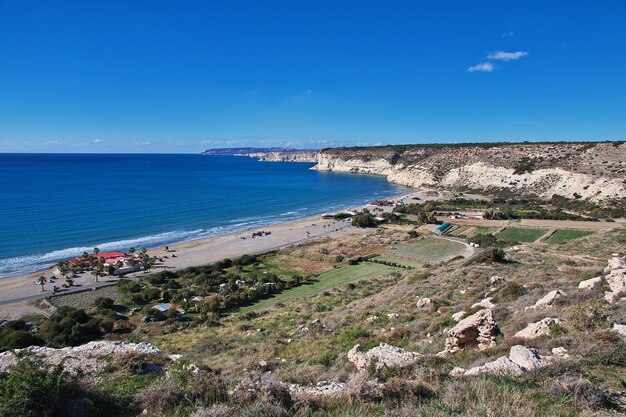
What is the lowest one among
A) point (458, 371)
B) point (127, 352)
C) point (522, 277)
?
point (522, 277)

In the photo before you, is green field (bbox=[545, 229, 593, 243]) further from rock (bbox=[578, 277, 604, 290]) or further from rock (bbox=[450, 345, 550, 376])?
rock (bbox=[450, 345, 550, 376])

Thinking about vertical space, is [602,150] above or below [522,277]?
above

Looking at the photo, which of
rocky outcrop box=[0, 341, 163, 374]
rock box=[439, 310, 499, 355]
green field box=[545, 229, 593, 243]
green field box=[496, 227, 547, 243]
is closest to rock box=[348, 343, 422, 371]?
rock box=[439, 310, 499, 355]

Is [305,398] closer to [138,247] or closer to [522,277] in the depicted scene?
[522,277]

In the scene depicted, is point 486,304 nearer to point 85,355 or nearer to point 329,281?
point 85,355

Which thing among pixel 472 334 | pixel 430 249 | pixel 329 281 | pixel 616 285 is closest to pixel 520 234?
pixel 430 249

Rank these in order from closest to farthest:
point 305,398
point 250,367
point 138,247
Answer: point 305,398 < point 250,367 < point 138,247

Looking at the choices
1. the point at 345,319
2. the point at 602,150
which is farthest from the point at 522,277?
the point at 602,150
